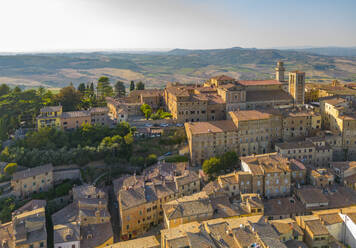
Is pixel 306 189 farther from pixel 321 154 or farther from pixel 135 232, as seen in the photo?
pixel 135 232

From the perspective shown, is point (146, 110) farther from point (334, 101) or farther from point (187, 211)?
point (334, 101)

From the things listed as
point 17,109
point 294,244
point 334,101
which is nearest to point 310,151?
point 334,101

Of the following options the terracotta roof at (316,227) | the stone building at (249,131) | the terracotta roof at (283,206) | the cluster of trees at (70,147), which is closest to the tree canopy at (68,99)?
the cluster of trees at (70,147)

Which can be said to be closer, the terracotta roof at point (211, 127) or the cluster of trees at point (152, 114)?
the terracotta roof at point (211, 127)

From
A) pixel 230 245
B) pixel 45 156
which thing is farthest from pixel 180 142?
pixel 230 245

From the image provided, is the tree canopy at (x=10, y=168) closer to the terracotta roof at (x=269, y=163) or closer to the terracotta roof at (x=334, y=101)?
the terracotta roof at (x=269, y=163)

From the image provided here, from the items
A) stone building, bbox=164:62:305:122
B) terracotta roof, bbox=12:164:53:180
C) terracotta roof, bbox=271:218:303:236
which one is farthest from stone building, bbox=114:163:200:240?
stone building, bbox=164:62:305:122
